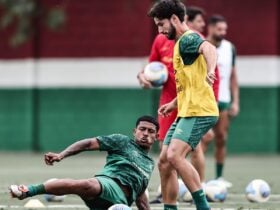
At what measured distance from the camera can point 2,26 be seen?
2677 centimetres

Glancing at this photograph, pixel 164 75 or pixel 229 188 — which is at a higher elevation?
pixel 164 75

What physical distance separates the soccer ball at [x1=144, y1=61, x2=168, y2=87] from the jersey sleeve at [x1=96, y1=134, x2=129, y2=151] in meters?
2.14

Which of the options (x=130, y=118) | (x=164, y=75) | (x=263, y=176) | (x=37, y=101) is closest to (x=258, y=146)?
(x=130, y=118)

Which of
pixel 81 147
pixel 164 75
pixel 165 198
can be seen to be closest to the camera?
pixel 81 147

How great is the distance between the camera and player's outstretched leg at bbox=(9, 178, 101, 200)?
402 inches

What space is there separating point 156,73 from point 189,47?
2122 millimetres

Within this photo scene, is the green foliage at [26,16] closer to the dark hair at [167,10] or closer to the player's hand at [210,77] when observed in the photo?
the dark hair at [167,10]

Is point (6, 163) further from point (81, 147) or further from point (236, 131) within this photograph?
point (81, 147)

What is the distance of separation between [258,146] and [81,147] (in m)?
15.4

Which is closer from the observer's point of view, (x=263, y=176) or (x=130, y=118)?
(x=263, y=176)

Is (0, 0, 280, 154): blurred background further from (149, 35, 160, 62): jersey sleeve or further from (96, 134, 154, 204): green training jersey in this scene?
(96, 134, 154, 204): green training jersey

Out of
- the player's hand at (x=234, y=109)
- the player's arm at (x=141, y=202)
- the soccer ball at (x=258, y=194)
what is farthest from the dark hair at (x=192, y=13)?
the player's arm at (x=141, y=202)

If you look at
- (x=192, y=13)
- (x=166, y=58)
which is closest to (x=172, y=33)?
(x=166, y=58)

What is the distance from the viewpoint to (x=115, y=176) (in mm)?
10719
